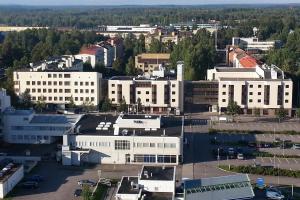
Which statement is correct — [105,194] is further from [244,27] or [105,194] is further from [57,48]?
[244,27]

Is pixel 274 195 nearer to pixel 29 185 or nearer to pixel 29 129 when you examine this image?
pixel 29 185

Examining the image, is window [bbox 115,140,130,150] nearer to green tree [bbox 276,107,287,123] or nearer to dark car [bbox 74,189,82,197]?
dark car [bbox 74,189,82,197]

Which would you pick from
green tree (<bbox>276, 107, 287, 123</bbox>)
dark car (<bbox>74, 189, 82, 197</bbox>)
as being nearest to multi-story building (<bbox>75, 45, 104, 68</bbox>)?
green tree (<bbox>276, 107, 287, 123</bbox>)

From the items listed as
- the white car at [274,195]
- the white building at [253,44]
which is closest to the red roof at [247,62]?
the white building at [253,44]

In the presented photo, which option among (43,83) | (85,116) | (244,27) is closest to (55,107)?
(43,83)

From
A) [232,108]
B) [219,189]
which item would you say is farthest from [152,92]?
[219,189]

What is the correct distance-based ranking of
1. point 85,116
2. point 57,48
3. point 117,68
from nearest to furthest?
point 85,116 → point 117,68 → point 57,48

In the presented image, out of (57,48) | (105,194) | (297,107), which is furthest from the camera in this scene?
(57,48)

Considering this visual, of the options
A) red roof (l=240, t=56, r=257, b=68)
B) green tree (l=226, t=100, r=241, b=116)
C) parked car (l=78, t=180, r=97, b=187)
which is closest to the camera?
parked car (l=78, t=180, r=97, b=187)

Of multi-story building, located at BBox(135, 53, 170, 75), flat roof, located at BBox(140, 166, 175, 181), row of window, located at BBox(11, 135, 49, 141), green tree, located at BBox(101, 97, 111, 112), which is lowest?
row of window, located at BBox(11, 135, 49, 141)
